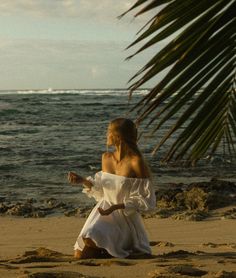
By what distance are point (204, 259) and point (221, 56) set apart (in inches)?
109

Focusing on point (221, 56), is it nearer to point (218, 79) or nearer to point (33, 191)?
point (218, 79)

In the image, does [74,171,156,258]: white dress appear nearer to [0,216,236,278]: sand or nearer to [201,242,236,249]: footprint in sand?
[0,216,236,278]: sand

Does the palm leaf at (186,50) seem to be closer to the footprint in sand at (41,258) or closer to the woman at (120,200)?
the woman at (120,200)

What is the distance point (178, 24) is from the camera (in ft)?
5.77

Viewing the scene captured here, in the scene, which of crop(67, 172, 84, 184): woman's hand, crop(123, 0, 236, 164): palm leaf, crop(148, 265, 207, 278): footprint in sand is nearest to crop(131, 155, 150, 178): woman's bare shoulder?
crop(67, 172, 84, 184): woman's hand

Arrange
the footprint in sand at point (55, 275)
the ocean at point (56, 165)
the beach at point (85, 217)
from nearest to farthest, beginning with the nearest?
the footprint in sand at point (55, 275) < the beach at point (85, 217) < the ocean at point (56, 165)

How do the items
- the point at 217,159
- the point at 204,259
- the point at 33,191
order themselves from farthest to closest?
the point at 217,159, the point at 33,191, the point at 204,259

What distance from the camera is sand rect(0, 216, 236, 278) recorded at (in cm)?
374

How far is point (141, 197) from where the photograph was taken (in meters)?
4.35

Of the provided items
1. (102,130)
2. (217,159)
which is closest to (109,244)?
(217,159)

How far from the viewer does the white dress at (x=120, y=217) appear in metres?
4.37

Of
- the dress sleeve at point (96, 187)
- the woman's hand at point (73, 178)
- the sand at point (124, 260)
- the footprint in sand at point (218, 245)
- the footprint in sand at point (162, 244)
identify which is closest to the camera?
the sand at point (124, 260)

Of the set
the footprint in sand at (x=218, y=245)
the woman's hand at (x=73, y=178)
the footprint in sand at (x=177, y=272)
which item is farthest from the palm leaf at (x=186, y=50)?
the footprint in sand at (x=218, y=245)

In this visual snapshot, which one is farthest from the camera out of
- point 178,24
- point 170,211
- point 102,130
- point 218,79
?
point 102,130
